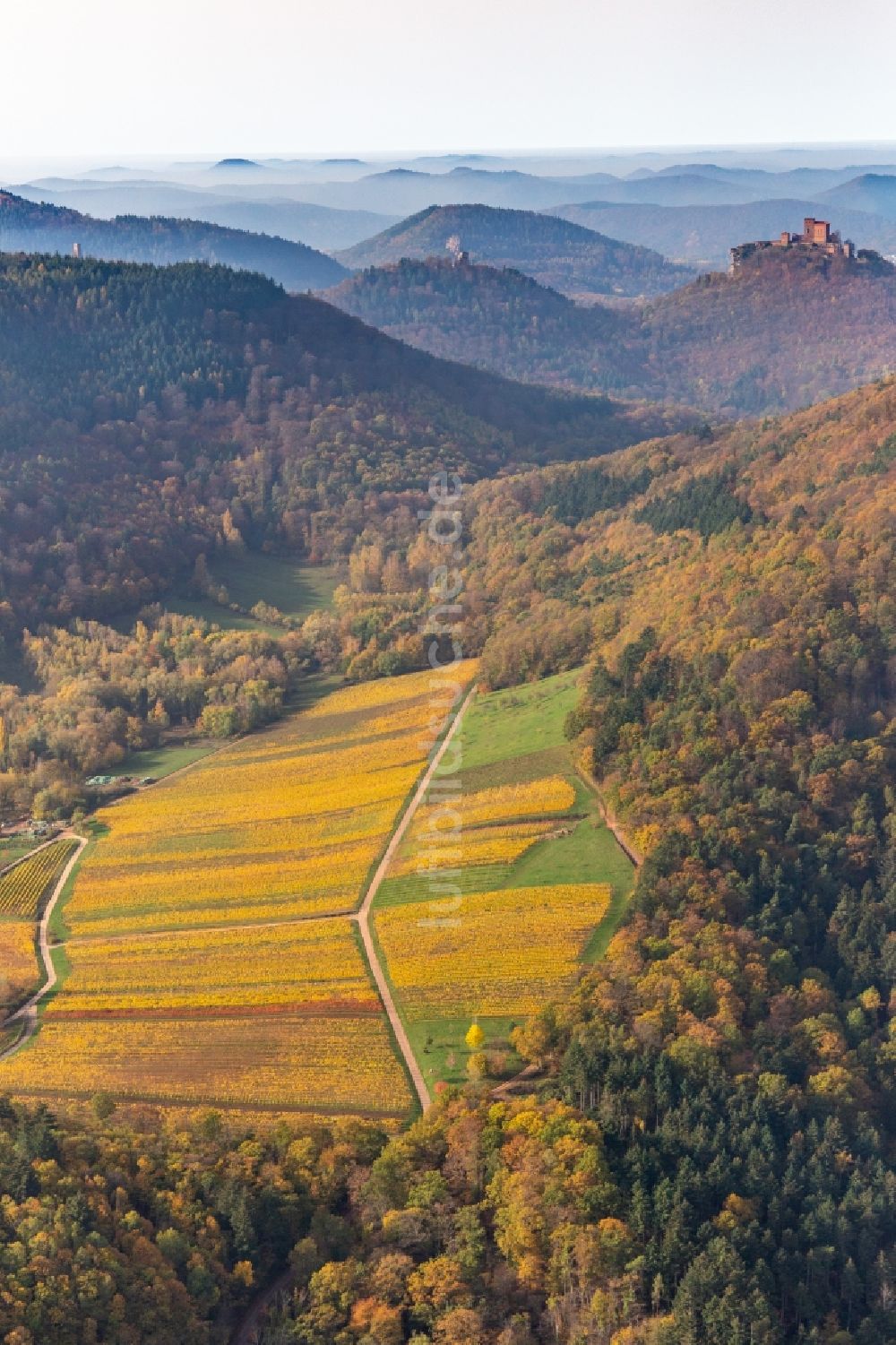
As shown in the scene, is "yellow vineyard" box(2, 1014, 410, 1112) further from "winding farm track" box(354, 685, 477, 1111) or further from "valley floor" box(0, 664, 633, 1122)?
"winding farm track" box(354, 685, 477, 1111)

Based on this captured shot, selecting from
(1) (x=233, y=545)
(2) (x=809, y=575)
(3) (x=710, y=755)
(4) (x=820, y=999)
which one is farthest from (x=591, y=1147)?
(1) (x=233, y=545)

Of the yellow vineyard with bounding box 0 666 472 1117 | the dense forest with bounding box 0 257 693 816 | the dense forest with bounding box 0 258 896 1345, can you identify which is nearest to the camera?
the dense forest with bounding box 0 258 896 1345

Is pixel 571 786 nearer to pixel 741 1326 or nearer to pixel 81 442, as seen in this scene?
pixel 741 1326

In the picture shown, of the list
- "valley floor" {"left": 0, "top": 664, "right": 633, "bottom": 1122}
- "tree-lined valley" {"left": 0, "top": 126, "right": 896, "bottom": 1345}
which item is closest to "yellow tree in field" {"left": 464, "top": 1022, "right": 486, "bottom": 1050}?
"valley floor" {"left": 0, "top": 664, "right": 633, "bottom": 1122}

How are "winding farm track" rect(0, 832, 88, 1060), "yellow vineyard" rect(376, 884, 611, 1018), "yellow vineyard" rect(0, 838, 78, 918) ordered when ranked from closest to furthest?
"yellow vineyard" rect(376, 884, 611, 1018) < "winding farm track" rect(0, 832, 88, 1060) < "yellow vineyard" rect(0, 838, 78, 918)

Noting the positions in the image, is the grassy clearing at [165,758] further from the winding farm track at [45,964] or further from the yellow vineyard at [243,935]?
the winding farm track at [45,964]

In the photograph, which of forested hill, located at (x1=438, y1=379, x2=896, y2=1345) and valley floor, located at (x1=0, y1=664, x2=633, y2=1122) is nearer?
forested hill, located at (x1=438, y1=379, x2=896, y2=1345)

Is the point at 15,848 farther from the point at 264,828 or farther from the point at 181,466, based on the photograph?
the point at 181,466
